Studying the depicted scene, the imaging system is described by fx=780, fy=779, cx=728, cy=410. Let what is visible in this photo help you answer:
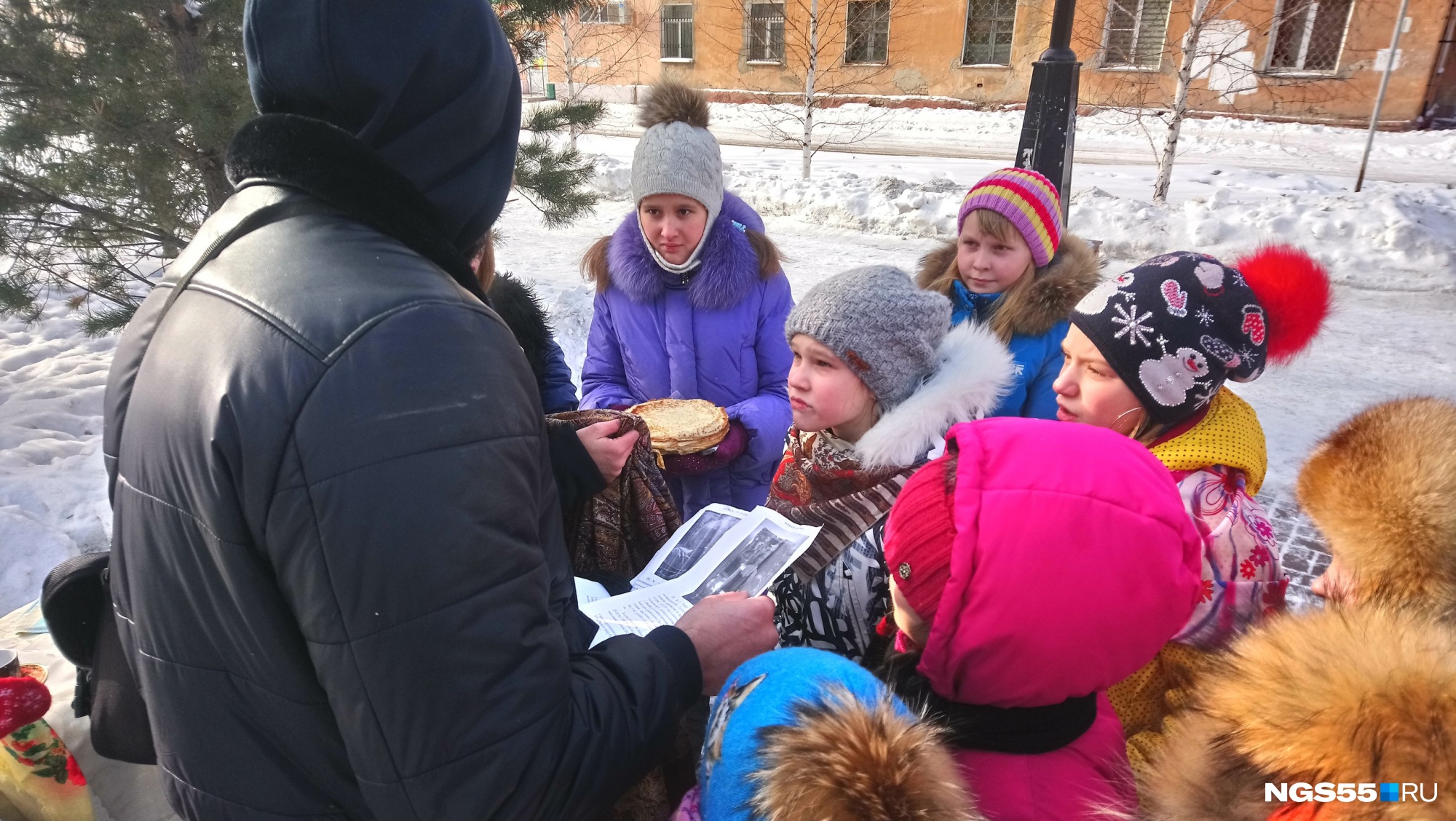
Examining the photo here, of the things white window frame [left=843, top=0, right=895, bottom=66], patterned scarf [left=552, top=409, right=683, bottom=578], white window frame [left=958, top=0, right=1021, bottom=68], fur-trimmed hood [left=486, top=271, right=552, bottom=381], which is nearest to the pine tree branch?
fur-trimmed hood [left=486, top=271, right=552, bottom=381]

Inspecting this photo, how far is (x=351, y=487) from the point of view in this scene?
32.4 inches

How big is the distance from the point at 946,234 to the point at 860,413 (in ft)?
27.0

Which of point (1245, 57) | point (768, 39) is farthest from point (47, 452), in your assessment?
point (768, 39)

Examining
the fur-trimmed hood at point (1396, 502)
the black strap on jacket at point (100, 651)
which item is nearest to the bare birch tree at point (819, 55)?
the fur-trimmed hood at point (1396, 502)

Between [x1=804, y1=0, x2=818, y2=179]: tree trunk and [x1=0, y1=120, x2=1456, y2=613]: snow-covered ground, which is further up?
[x1=804, y1=0, x2=818, y2=179]: tree trunk

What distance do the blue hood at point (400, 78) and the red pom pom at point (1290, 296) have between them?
1893 mm

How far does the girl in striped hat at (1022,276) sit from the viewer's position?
2.72m

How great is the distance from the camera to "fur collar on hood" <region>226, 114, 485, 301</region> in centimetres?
98

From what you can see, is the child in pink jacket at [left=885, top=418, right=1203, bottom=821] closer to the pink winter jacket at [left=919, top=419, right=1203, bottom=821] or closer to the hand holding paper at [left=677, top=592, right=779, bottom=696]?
the pink winter jacket at [left=919, top=419, right=1203, bottom=821]

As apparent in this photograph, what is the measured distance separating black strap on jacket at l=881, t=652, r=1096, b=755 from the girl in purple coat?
166cm

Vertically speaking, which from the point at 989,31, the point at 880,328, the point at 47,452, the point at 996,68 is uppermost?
the point at 989,31

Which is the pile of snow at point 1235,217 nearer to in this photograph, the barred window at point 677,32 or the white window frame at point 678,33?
the white window frame at point 678,33

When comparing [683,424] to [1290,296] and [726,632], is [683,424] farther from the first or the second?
[1290,296]

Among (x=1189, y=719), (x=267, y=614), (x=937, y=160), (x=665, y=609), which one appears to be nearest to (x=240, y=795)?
(x=267, y=614)
